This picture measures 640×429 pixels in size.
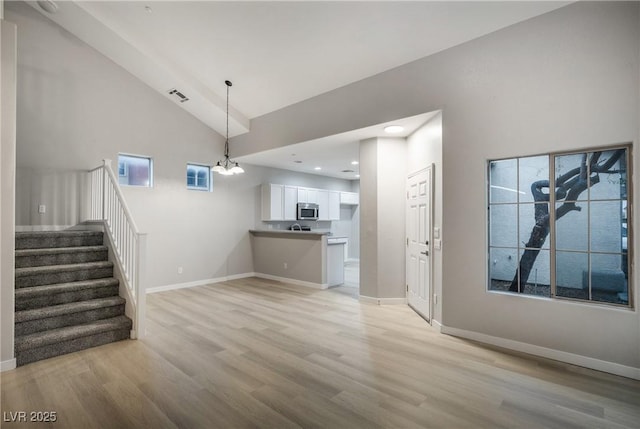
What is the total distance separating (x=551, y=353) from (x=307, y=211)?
20.1ft

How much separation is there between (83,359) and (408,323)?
3.63 meters

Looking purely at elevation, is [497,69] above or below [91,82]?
below

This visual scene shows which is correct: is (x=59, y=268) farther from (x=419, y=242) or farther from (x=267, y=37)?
(x=419, y=242)

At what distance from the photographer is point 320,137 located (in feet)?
16.5

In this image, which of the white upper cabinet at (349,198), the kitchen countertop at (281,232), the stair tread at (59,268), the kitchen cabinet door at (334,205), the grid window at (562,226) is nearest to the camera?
the grid window at (562,226)

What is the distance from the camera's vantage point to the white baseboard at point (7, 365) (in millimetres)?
2795

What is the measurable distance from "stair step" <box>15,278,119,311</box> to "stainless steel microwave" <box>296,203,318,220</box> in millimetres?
4844

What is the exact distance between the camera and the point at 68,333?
10.5ft

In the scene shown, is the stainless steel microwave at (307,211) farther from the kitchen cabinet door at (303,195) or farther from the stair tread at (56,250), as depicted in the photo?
the stair tread at (56,250)

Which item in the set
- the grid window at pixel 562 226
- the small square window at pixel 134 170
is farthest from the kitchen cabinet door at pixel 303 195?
the grid window at pixel 562 226

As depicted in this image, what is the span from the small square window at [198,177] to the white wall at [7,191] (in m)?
3.52

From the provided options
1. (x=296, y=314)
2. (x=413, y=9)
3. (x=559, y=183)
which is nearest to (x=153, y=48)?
(x=413, y=9)

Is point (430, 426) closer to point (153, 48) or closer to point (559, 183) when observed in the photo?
point (559, 183)

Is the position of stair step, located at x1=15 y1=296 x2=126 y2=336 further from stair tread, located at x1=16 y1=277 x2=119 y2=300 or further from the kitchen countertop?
the kitchen countertop
